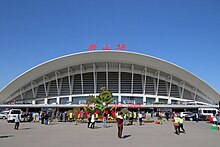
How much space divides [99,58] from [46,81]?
14.2m

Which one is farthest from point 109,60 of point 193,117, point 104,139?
point 104,139

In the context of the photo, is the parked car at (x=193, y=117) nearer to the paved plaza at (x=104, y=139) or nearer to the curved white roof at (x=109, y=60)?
the curved white roof at (x=109, y=60)

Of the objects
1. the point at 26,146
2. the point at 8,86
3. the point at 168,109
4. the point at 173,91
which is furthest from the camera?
the point at 173,91

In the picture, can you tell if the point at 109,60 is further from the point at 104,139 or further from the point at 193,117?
the point at 104,139

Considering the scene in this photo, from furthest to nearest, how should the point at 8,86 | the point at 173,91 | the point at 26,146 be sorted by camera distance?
the point at 173,91 → the point at 8,86 → the point at 26,146

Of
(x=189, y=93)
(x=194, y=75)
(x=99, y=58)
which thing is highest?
(x=99, y=58)

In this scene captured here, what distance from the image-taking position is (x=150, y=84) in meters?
53.0

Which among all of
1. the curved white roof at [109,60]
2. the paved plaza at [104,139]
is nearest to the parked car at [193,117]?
the curved white roof at [109,60]

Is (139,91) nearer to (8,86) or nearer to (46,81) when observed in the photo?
(46,81)

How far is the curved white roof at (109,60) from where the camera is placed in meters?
48.1

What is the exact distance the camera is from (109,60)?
50.2 metres

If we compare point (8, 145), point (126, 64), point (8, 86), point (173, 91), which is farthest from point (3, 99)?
point (8, 145)

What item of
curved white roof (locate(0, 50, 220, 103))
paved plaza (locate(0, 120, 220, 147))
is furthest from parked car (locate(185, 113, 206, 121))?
paved plaza (locate(0, 120, 220, 147))

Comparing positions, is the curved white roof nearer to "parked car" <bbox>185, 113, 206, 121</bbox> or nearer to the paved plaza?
"parked car" <bbox>185, 113, 206, 121</bbox>
